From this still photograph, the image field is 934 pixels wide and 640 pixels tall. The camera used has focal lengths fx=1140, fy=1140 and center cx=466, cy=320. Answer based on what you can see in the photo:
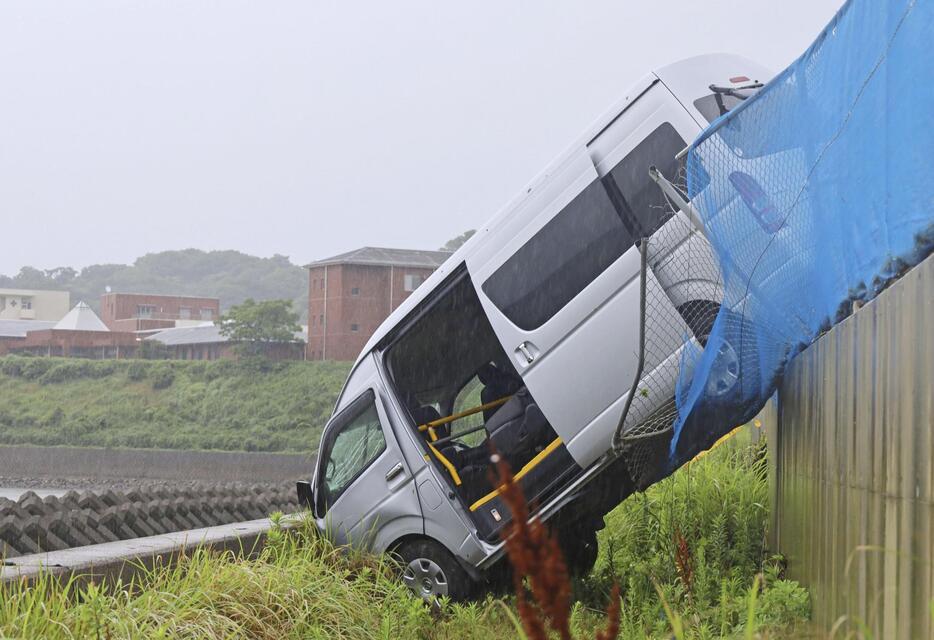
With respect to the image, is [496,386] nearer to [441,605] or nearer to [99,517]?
[441,605]

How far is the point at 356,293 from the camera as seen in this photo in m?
64.9

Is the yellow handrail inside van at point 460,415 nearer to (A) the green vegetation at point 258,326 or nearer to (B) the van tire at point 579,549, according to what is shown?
(B) the van tire at point 579,549

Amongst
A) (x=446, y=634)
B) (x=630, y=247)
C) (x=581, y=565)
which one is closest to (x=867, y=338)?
(x=630, y=247)

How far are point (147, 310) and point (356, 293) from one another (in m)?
33.0

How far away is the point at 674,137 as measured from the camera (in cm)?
734

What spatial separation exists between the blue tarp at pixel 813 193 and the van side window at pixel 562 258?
100cm

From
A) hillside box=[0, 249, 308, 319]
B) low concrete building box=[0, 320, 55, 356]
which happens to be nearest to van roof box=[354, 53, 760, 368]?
low concrete building box=[0, 320, 55, 356]

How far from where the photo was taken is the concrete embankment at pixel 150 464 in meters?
55.4

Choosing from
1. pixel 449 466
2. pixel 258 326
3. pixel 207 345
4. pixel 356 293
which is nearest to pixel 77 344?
pixel 207 345

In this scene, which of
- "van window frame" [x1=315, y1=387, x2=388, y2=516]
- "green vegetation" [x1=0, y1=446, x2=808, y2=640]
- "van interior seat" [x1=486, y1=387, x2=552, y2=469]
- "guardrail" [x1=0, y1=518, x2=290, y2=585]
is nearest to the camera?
"green vegetation" [x1=0, y1=446, x2=808, y2=640]

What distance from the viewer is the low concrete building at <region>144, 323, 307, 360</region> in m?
69.1

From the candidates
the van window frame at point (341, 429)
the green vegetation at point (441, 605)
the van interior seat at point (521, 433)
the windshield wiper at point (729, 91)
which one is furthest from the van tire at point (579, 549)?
the windshield wiper at point (729, 91)

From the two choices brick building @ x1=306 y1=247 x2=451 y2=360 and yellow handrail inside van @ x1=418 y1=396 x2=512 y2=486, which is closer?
yellow handrail inside van @ x1=418 y1=396 x2=512 y2=486

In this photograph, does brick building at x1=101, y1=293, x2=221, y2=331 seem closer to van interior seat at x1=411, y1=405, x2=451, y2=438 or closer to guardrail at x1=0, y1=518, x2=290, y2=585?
van interior seat at x1=411, y1=405, x2=451, y2=438
